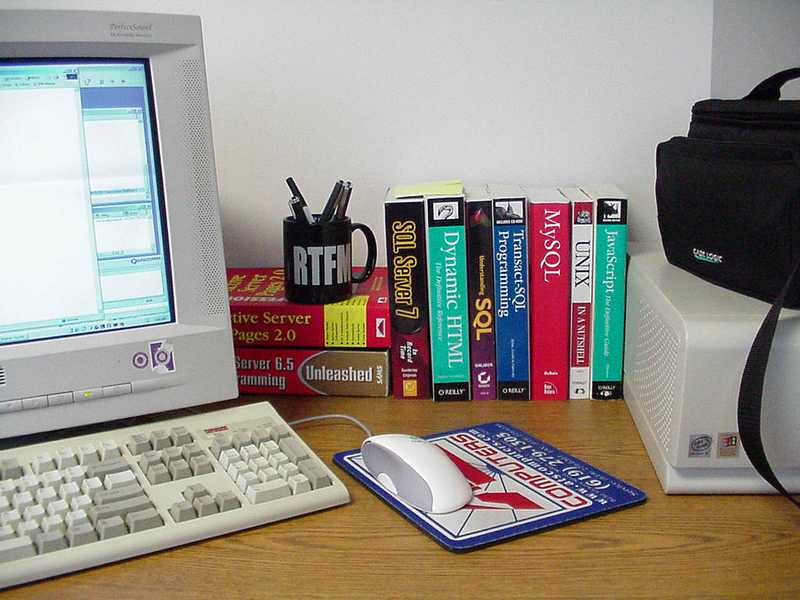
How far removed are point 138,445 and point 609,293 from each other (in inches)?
21.1

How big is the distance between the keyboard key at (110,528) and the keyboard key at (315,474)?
0.51 ft

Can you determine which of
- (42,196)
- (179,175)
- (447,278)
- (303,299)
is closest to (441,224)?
(447,278)

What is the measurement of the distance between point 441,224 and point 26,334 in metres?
0.44

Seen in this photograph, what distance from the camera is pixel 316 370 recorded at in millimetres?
1042

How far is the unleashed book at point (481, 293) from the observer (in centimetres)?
101

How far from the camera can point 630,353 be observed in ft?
3.28

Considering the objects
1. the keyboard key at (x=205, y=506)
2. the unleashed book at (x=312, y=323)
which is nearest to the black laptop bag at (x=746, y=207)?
the unleashed book at (x=312, y=323)

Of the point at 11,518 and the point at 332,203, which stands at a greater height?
the point at 332,203

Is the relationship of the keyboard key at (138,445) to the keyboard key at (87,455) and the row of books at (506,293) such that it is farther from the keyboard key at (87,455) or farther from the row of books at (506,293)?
the row of books at (506,293)

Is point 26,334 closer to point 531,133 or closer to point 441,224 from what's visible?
point 441,224

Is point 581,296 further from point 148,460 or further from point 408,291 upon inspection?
point 148,460

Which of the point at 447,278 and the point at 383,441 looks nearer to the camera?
the point at 383,441

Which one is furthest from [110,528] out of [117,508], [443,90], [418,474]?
[443,90]

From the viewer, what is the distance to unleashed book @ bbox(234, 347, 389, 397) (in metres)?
1.04
